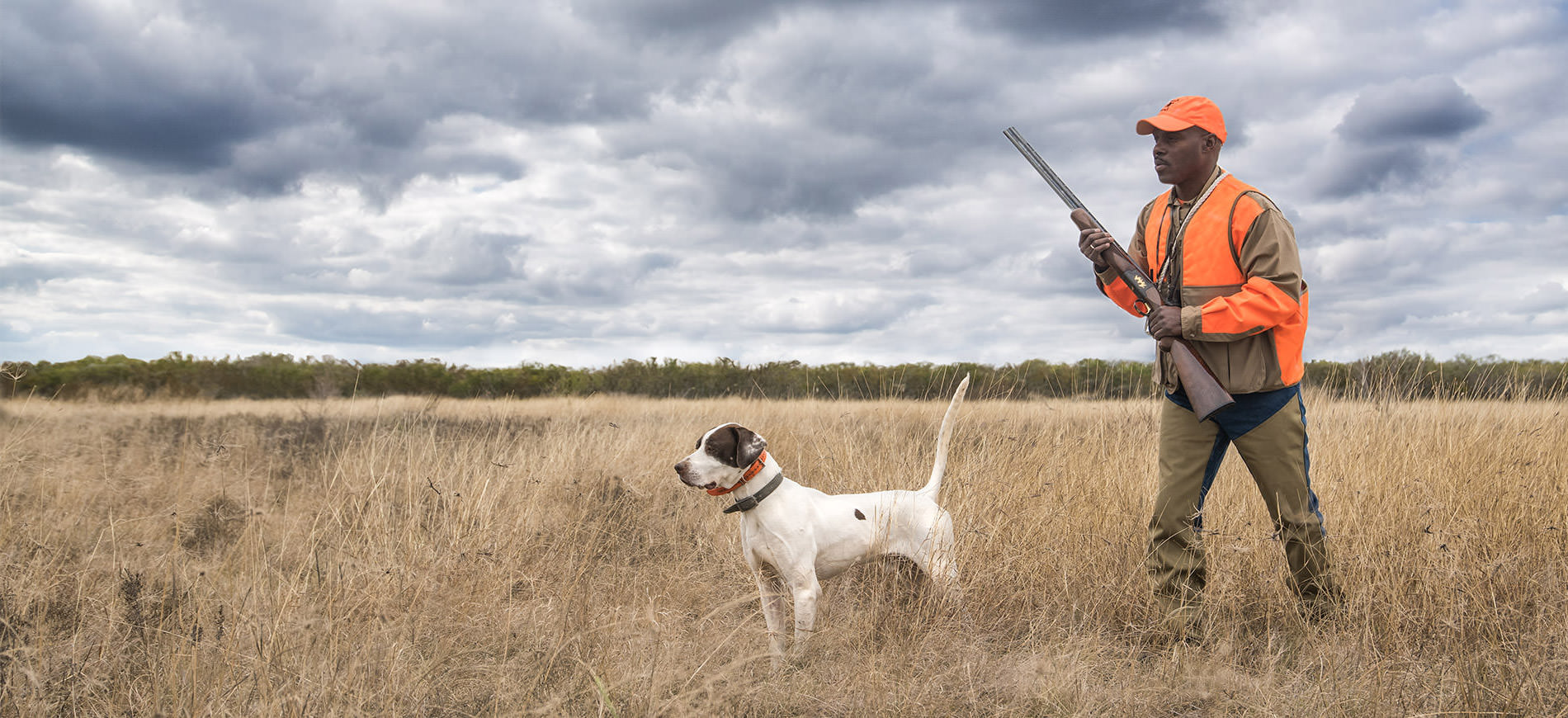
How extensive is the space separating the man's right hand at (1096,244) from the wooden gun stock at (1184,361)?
2 cm

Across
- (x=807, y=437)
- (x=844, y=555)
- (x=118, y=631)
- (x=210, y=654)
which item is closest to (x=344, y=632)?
(x=210, y=654)

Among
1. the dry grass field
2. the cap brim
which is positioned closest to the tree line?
the dry grass field

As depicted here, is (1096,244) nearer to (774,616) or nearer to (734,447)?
(734,447)

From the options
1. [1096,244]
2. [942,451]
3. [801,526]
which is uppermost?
[1096,244]

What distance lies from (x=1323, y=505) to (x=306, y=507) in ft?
24.4

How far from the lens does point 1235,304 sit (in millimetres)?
3359

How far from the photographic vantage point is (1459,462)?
18.2ft


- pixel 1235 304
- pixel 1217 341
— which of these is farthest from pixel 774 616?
pixel 1235 304

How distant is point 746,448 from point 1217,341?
200 cm

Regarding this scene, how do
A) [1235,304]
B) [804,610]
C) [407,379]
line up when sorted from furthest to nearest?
[407,379] < [804,610] < [1235,304]

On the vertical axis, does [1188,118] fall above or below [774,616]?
above

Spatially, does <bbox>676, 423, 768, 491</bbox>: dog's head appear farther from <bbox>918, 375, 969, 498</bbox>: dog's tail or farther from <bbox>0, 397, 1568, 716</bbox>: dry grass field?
<bbox>918, 375, 969, 498</bbox>: dog's tail

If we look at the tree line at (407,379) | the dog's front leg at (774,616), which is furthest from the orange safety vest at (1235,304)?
the tree line at (407,379)

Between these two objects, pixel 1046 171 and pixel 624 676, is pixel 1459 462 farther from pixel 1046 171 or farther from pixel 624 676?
pixel 624 676
